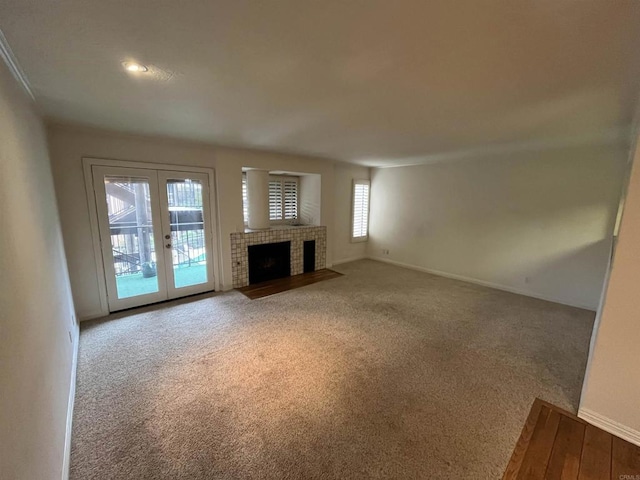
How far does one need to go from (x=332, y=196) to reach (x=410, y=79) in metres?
4.18

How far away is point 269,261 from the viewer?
5.21m

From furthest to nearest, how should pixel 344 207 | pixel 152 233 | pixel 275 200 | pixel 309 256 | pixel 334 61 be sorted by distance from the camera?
pixel 344 207 < pixel 275 200 < pixel 309 256 < pixel 152 233 < pixel 334 61

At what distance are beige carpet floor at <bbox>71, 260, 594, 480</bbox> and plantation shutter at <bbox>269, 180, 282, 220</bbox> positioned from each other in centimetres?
261

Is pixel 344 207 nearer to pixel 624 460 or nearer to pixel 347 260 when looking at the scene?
pixel 347 260

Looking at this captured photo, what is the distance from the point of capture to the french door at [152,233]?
11.5 ft

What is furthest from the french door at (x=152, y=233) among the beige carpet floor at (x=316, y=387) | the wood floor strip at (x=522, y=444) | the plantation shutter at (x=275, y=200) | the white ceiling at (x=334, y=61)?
the wood floor strip at (x=522, y=444)

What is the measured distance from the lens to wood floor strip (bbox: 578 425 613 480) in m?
1.57

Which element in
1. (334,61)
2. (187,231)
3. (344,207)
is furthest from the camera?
(344,207)

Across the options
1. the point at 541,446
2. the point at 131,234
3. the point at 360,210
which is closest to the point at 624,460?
the point at 541,446

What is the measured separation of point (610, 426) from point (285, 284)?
13.6 feet

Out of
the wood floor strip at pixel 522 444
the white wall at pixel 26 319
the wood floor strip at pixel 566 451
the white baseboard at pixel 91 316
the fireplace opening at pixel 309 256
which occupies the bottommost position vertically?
the wood floor strip at pixel 566 451

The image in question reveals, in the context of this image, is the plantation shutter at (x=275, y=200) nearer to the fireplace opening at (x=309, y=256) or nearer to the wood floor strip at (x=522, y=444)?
the fireplace opening at (x=309, y=256)

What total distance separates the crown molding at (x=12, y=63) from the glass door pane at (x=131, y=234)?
171cm

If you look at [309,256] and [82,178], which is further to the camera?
[309,256]
